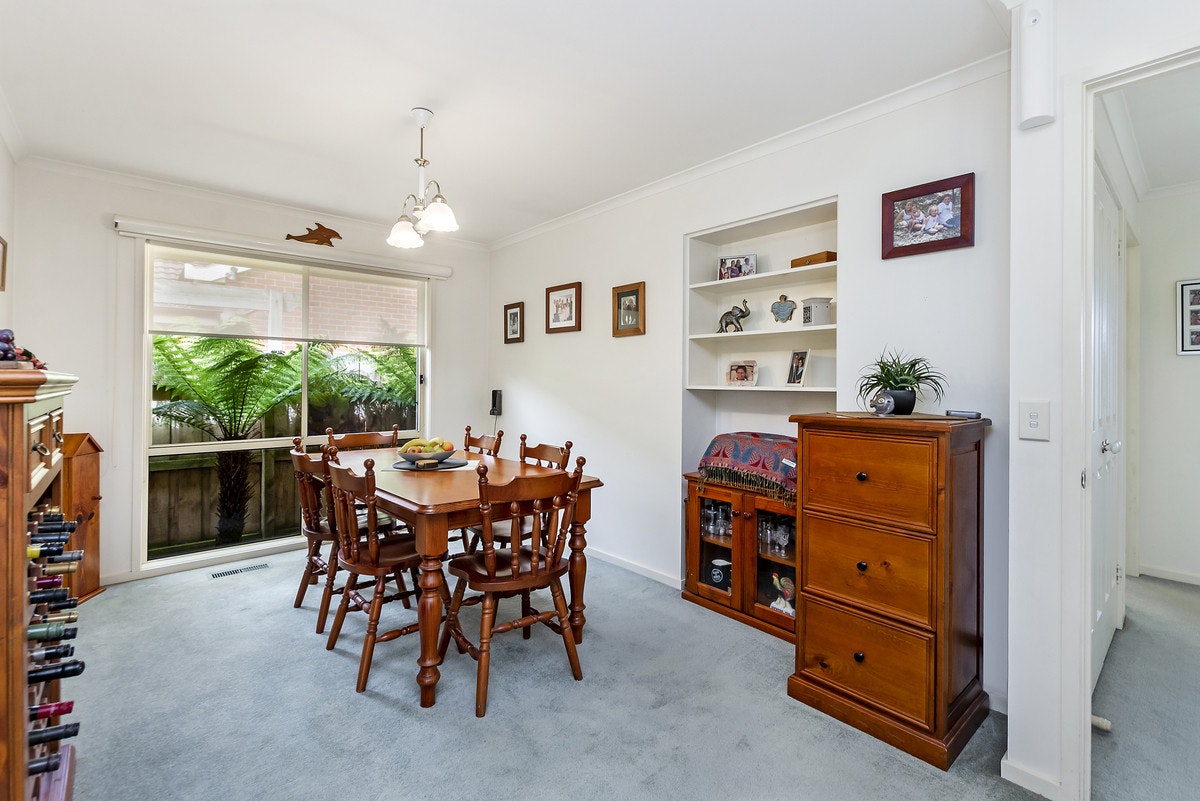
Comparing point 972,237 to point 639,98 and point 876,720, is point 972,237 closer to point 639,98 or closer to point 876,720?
point 639,98

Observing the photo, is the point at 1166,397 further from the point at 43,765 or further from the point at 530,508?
the point at 43,765

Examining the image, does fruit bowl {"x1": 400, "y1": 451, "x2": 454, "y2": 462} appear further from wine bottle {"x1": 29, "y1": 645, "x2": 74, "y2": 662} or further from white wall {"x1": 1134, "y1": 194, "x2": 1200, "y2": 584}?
white wall {"x1": 1134, "y1": 194, "x2": 1200, "y2": 584}

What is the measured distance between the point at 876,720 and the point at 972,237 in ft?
6.14

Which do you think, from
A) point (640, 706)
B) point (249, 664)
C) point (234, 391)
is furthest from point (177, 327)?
point (640, 706)

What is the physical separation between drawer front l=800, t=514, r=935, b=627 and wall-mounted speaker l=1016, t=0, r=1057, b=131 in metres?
1.38

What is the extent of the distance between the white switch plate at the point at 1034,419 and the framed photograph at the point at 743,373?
151 cm

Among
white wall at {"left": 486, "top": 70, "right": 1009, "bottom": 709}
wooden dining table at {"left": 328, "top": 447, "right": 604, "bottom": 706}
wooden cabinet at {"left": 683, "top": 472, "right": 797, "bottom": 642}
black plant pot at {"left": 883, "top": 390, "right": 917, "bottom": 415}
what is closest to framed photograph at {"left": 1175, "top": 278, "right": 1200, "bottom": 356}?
white wall at {"left": 486, "top": 70, "right": 1009, "bottom": 709}

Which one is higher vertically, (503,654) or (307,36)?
(307,36)

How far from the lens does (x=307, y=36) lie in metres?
2.03

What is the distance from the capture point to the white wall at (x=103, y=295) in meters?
3.17

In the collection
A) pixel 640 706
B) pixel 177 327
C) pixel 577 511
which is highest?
pixel 177 327

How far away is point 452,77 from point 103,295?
107 inches

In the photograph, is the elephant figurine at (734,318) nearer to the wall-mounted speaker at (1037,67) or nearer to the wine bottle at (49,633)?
the wall-mounted speaker at (1037,67)

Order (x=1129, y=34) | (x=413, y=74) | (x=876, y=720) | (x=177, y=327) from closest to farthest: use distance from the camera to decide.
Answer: (x=1129, y=34) < (x=876, y=720) < (x=413, y=74) < (x=177, y=327)
